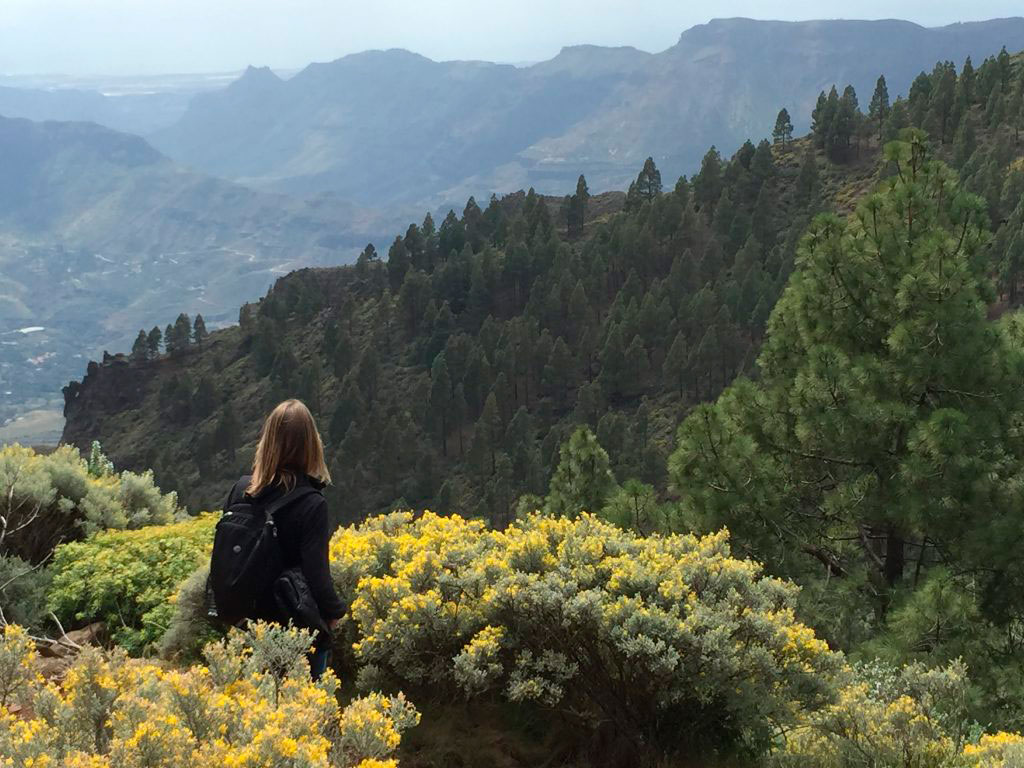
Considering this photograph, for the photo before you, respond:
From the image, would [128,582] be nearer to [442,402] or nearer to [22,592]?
[22,592]

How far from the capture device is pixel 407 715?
4.28 m

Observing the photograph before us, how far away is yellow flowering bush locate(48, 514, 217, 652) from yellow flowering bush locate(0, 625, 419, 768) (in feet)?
12.5

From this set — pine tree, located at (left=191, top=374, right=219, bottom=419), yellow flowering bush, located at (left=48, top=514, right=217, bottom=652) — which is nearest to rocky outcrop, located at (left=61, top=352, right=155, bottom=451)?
pine tree, located at (left=191, top=374, right=219, bottom=419)

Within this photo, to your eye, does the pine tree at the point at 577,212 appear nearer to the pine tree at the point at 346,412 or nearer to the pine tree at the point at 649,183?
the pine tree at the point at 649,183

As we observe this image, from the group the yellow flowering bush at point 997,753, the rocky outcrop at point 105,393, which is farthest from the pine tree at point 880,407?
the rocky outcrop at point 105,393

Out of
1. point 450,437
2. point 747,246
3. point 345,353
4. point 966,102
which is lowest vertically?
point 450,437

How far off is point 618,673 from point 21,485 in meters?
7.58

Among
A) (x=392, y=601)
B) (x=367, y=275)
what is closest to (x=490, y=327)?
(x=367, y=275)

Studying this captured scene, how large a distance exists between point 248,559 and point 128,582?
403cm

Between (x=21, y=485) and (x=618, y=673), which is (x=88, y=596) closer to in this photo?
(x=21, y=485)

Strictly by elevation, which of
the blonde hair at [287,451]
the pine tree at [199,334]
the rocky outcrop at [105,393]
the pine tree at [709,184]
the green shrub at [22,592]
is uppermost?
the pine tree at [709,184]

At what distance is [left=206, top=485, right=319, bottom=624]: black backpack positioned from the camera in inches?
→ 212

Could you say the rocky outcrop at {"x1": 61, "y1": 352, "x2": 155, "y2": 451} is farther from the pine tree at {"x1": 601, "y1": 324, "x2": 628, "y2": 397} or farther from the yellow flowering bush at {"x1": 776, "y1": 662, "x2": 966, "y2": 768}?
the yellow flowering bush at {"x1": 776, "y1": 662, "x2": 966, "y2": 768}

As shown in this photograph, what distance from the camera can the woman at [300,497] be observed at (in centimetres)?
545
